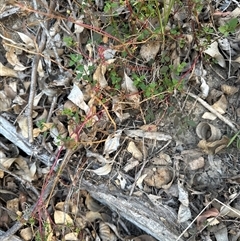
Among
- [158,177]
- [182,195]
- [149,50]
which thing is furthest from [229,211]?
[149,50]

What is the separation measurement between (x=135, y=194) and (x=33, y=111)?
590mm

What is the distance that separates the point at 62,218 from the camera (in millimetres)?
2049

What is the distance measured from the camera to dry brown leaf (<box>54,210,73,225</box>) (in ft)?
6.71

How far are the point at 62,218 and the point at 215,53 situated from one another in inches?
38.1

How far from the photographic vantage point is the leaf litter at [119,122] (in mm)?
1963

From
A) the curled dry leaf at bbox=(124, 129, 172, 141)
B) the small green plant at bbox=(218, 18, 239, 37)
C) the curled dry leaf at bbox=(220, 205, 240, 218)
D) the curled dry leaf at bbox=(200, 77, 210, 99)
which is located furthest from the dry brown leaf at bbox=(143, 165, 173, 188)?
the small green plant at bbox=(218, 18, 239, 37)

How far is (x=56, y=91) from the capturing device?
2115 millimetres

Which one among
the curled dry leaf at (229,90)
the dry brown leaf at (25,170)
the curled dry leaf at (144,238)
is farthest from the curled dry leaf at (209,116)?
the dry brown leaf at (25,170)

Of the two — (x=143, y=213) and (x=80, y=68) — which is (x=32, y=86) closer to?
(x=80, y=68)

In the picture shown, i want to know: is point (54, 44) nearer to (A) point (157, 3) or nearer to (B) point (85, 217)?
(A) point (157, 3)

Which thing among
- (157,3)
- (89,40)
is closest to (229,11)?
(157,3)

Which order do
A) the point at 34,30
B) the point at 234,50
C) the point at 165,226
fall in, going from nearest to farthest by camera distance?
1. the point at 165,226
2. the point at 234,50
3. the point at 34,30

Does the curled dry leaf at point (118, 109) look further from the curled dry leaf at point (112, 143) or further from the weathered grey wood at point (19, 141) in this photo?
the weathered grey wood at point (19, 141)

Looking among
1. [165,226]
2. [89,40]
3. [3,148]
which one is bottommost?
[165,226]
